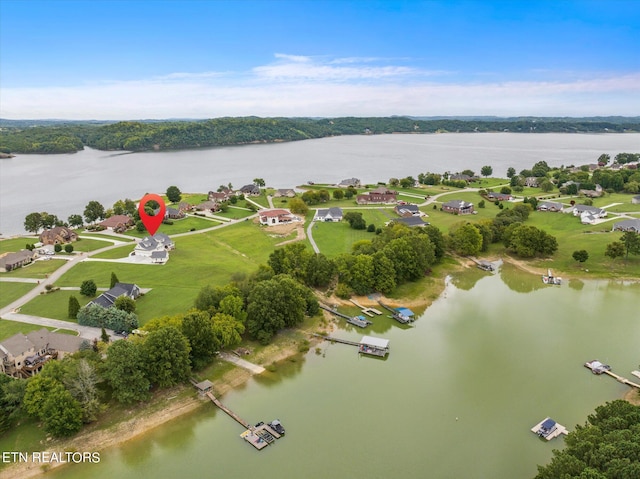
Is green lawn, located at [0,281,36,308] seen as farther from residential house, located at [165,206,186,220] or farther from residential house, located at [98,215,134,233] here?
residential house, located at [165,206,186,220]

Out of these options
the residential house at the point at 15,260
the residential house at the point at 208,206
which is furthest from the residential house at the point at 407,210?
the residential house at the point at 15,260

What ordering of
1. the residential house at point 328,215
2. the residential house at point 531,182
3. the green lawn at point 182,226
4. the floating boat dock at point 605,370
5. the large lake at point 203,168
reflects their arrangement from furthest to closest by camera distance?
the residential house at point 531,182
the large lake at point 203,168
the residential house at point 328,215
the green lawn at point 182,226
the floating boat dock at point 605,370

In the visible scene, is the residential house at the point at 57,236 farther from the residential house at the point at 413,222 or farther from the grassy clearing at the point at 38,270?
the residential house at the point at 413,222

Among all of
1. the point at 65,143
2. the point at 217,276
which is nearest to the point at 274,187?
the point at 217,276

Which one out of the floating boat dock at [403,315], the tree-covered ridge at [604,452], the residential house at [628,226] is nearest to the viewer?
the tree-covered ridge at [604,452]

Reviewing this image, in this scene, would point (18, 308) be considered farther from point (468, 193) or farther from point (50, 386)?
point (468, 193)

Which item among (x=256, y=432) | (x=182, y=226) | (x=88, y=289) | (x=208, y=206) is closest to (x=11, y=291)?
(x=88, y=289)
